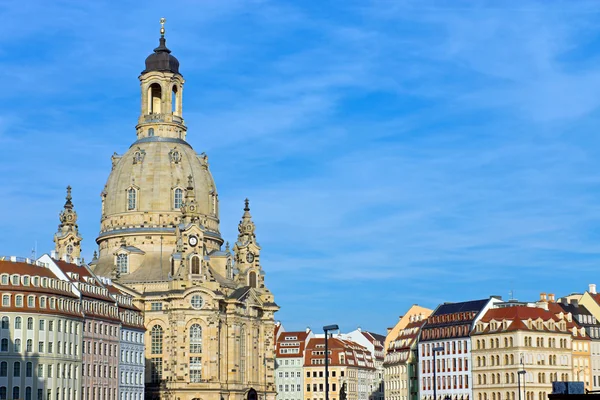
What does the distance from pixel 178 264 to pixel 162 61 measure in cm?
3680

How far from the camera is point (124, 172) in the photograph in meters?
183

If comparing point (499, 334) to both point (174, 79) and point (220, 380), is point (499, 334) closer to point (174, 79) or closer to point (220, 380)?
point (220, 380)

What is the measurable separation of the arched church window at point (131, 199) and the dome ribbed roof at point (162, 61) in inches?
842

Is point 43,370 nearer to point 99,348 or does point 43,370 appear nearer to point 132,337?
point 99,348

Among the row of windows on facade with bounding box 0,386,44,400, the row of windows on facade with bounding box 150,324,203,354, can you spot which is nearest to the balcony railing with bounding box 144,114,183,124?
the row of windows on facade with bounding box 150,324,203,354

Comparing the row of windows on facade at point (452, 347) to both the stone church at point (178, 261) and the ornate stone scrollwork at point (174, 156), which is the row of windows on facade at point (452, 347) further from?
the ornate stone scrollwork at point (174, 156)

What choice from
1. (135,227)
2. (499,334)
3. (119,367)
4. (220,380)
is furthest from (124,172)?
(499,334)

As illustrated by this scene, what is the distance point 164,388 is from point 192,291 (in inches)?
560

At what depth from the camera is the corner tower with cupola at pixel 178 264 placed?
554 ft

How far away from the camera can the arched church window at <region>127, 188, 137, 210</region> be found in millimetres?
180375

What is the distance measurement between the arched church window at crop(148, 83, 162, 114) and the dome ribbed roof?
2885 mm

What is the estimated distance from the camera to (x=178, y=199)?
18088cm

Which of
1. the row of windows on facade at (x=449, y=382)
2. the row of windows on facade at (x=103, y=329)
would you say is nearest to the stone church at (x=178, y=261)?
the row of windows on facade at (x=449, y=382)

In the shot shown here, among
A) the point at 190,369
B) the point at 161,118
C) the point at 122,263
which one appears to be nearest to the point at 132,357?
the point at 190,369
